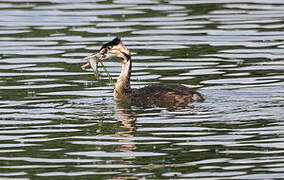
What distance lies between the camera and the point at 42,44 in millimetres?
21484

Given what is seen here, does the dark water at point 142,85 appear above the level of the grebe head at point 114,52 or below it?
below

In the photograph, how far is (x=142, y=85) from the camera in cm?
→ 1814

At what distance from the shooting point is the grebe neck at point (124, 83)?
1692 centimetres

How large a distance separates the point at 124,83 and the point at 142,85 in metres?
0.96

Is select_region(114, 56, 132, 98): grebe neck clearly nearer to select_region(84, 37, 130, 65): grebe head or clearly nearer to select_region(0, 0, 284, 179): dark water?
select_region(84, 37, 130, 65): grebe head

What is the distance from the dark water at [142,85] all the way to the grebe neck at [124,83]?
0.30m

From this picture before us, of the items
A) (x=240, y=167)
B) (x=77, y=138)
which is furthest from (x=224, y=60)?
(x=240, y=167)

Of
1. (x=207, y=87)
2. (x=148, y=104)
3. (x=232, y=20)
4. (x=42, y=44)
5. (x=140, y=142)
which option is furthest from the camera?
(x=232, y=20)

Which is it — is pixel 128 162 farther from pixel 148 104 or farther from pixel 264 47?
pixel 264 47

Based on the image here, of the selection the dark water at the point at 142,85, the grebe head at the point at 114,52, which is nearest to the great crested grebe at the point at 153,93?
the grebe head at the point at 114,52

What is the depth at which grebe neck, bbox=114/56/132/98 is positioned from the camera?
16.9m

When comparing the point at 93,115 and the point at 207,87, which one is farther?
the point at 207,87

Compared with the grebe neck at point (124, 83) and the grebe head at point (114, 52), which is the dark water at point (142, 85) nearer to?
the grebe neck at point (124, 83)

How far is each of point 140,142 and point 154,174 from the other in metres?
1.74
